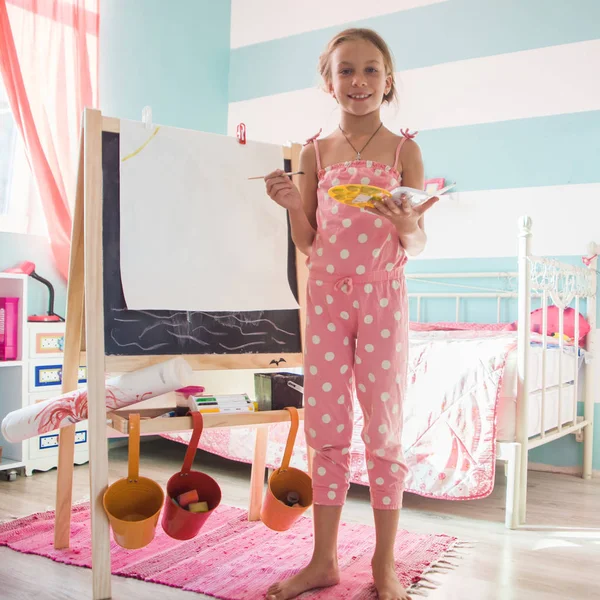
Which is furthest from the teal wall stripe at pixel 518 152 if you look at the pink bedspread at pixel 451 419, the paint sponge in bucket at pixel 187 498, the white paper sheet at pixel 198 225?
the paint sponge in bucket at pixel 187 498

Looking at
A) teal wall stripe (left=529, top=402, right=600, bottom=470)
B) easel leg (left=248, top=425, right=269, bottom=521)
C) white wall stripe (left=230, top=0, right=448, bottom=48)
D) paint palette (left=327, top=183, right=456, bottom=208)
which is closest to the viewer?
paint palette (left=327, top=183, right=456, bottom=208)

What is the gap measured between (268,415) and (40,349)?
4.42ft

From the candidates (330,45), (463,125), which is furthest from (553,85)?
(330,45)

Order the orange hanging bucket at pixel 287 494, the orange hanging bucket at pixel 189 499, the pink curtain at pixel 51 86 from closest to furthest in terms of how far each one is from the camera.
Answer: the orange hanging bucket at pixel 189 499, the orange hanging bucket at pixel 287 494, the pink curtain at pixel 51 86

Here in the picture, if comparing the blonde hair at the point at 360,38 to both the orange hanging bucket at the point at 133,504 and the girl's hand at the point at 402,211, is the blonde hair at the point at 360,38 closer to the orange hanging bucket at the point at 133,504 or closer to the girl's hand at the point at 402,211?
the girl's hand at the point at 402,211

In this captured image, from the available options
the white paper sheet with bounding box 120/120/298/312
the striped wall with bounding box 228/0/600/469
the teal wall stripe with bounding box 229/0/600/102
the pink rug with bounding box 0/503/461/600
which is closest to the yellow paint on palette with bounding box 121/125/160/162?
the white paper sheet with bounding box 120/120/298/312

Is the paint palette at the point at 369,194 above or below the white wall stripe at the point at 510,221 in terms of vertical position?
below

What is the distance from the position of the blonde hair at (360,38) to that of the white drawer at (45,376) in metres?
1.58

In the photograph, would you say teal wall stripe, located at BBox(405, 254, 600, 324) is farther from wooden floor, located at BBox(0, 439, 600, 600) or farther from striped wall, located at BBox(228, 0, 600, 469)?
wooden floor, located at BBox(0, 439, 600, 600)

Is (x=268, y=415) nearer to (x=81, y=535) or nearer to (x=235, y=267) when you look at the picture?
(x=235, y=267)

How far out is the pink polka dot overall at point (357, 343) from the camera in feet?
4.44

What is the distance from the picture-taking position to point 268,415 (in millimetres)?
1557

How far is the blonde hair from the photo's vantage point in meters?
1.36

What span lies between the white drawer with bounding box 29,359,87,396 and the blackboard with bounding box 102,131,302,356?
1113mm
